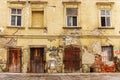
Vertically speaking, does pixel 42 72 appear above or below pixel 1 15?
below

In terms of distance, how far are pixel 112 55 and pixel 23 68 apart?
7.41 meters

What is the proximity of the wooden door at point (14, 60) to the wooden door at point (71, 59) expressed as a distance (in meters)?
3.79

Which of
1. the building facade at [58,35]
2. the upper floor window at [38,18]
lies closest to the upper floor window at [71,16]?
the building facade at [58,35]

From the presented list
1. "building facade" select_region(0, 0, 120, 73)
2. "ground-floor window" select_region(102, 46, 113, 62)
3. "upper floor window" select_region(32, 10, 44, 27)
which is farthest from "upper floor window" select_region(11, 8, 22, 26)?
"ground-floor window" select_region(102, 46, 113, 62)

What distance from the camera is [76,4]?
67.5 feet

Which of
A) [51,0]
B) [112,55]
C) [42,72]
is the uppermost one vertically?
[51,0]

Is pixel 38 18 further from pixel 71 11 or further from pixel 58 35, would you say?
pixel 71 11

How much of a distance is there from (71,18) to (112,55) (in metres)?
4.60

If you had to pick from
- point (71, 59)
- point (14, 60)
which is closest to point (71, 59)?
point (71, 59)

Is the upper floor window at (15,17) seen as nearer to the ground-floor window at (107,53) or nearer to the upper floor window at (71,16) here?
the upper floor window at (71,16)

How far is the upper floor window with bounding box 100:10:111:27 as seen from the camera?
20.7m

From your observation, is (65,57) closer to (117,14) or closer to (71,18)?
(71,18)

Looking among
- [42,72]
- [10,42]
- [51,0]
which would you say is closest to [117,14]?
[51,0]

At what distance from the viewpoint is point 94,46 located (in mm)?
20297
